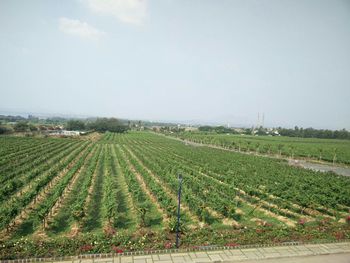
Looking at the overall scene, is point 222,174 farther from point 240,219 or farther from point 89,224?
point 89,224

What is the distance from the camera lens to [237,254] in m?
13.3

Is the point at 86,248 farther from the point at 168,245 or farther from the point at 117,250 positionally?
the point at 168,245

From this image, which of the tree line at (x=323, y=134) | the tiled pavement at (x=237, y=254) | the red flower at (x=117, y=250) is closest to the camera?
the tiled pavement at (x=237, y=254)

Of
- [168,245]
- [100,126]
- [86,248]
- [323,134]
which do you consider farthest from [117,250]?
[323,134]

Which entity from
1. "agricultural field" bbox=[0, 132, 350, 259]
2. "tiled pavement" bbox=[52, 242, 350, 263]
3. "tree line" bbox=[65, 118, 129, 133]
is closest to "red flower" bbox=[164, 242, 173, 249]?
"agricultural field" bbox=[0, 132, 350, 259]

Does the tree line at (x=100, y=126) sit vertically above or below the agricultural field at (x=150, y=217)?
above

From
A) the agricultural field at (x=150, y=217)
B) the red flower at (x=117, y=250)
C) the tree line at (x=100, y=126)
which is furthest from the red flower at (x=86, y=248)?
the tree line at (x=100, y=126)

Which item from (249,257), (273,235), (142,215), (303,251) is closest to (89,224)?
(142,215)

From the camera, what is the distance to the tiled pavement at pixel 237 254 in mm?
12469

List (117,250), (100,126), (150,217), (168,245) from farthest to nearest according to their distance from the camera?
(100,126) < (150,217) < (168,245) < (117,250)

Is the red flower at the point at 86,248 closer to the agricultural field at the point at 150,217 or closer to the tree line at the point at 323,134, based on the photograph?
the agricultural field at the point at 150,217

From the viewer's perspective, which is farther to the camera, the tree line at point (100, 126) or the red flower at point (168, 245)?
the tree line at point (100, 126)

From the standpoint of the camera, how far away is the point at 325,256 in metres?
13.5

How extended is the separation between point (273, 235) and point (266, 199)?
924cm
